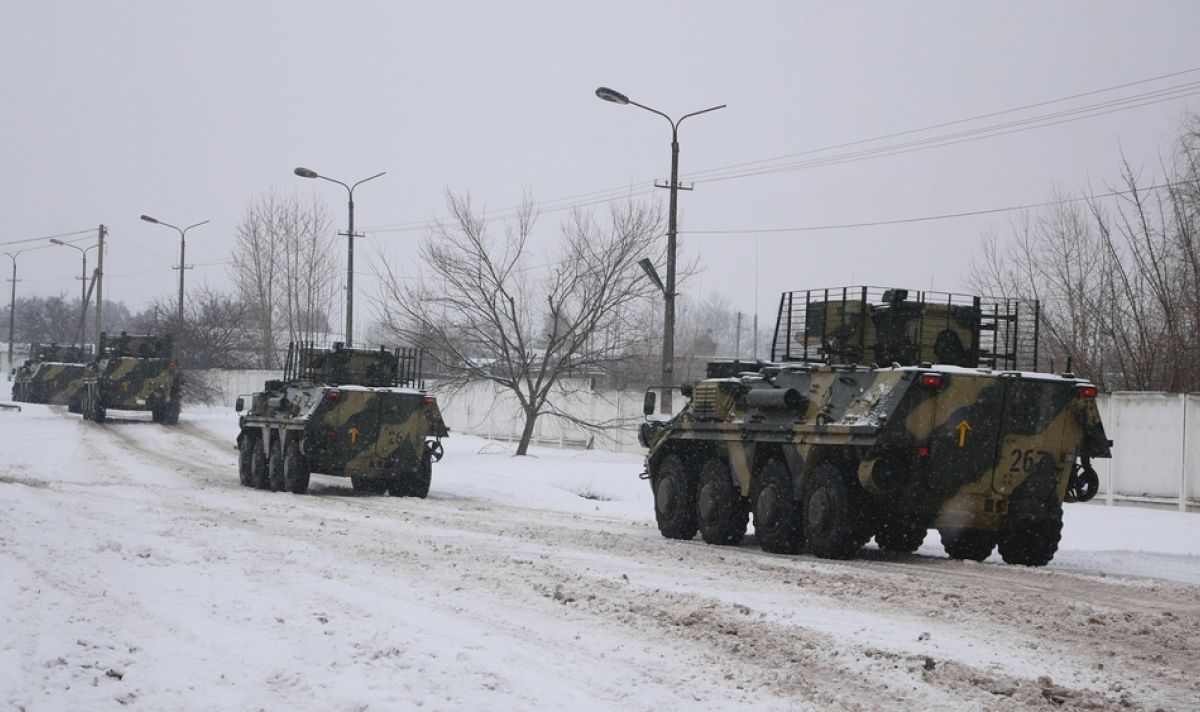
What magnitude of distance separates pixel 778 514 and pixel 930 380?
2.26m

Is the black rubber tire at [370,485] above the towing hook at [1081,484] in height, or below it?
below

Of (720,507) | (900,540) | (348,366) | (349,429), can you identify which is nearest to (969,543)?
(900,540)

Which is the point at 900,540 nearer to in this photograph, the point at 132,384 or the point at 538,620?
the point at 538,620

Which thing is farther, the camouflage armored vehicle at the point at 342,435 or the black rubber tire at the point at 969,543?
the camouflage armored vehicle at the point at 342,435

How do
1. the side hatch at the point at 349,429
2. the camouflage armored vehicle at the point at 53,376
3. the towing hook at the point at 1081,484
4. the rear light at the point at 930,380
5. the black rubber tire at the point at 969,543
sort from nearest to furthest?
the rear light at the point at 930,380
the towing hook at the point at 1081,484
the black rubber tire at the point at 969,543
the side hatch at the point at 349,429
the camouflage armored vehicle at the point at 53,376

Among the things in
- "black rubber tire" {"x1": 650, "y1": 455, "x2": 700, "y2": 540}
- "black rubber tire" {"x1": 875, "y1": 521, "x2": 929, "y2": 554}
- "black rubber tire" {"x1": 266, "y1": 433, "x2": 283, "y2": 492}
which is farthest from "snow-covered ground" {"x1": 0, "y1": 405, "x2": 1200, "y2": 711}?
"black rubber tire" {"x1": 266, "y1": 433, "x2": 283, "y2": 492}

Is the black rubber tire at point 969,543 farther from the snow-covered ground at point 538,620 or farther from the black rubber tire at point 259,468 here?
the black rubber tire at point 259,468

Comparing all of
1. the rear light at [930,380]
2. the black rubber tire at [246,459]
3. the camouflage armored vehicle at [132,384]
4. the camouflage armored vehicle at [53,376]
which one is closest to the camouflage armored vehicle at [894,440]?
the rear light at [930,380]

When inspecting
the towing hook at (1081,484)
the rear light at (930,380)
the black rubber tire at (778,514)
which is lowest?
the black rubber tire at (778,514)

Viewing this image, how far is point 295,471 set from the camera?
72.4ft

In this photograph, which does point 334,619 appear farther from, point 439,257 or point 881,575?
point 439,257

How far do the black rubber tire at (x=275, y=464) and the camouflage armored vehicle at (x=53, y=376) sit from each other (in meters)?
32.3

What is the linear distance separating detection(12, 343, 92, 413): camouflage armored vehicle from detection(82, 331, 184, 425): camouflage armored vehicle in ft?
21.6

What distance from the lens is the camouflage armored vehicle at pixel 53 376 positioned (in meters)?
55.0
